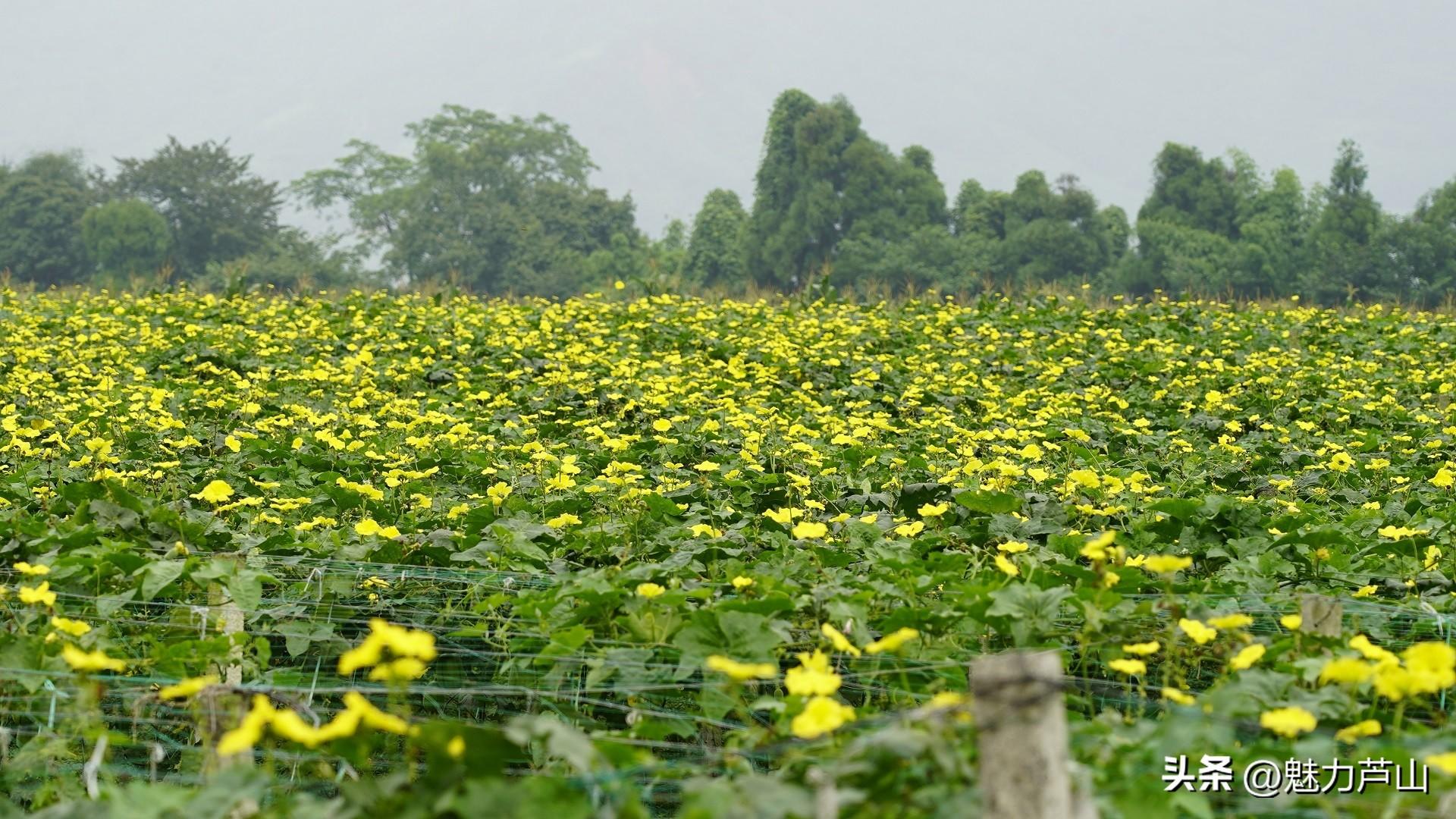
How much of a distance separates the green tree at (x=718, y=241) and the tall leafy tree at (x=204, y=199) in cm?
1385

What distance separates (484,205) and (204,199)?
9140 mm

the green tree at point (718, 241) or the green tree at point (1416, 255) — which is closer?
the green tree at point (1416, 255)

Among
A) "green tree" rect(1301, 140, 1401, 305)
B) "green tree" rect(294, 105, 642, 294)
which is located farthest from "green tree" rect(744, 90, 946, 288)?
"green tree" rect(1301, 140, 1401, 305)

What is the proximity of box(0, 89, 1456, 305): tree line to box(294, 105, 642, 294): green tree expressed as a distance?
13cm

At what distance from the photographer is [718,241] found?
141 feet

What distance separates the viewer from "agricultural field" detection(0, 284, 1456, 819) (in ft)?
5.98

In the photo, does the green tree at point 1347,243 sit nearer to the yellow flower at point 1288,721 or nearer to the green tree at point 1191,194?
the green tree at point 1191,194

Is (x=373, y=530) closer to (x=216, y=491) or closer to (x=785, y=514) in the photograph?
(x=216, y=491)

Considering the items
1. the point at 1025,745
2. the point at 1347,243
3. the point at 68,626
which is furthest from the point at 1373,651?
the point at 1347,243

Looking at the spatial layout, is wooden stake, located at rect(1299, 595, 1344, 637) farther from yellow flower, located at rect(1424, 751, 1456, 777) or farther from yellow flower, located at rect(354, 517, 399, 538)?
yellow flower, located at rect(354, 517, 399, 538)

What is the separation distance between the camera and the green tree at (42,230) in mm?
40062

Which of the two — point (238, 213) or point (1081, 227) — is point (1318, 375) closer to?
point (1081, 227)

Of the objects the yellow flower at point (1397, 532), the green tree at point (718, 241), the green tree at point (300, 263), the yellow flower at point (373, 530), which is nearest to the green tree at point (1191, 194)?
the green tree at point (718, 241)

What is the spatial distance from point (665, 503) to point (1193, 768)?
2496 mm
